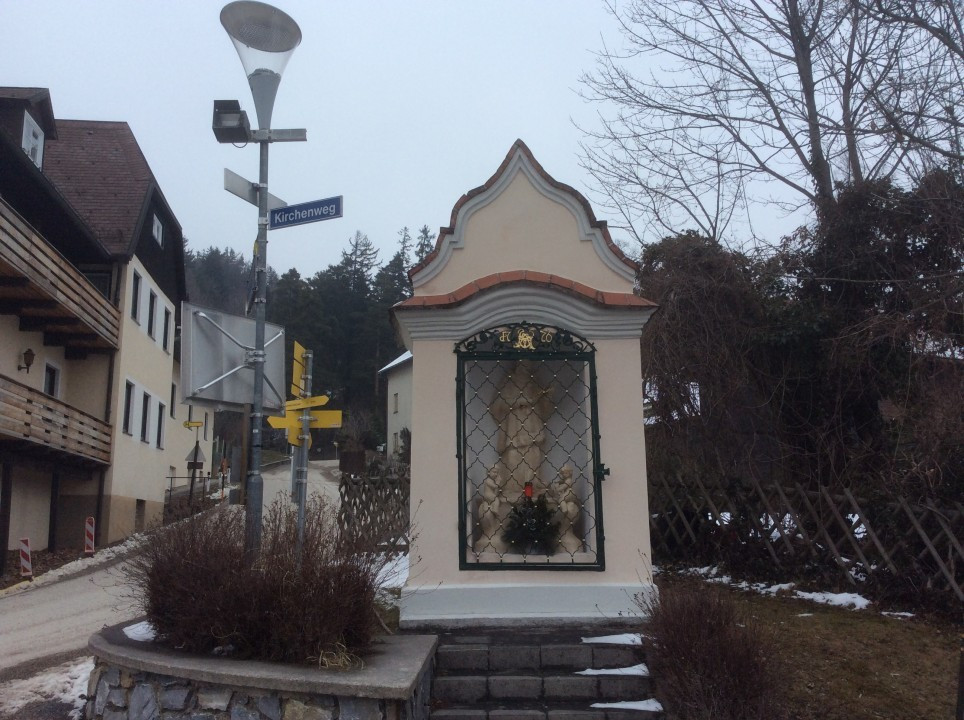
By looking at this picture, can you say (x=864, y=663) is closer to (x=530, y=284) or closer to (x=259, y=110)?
(x=530, y=284)

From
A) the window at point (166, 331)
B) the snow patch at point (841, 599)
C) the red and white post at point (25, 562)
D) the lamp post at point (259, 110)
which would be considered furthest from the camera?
the window at point (166, 331)

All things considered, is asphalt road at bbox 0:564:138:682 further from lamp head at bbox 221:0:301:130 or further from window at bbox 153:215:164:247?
window at bbox 153:215:164:247

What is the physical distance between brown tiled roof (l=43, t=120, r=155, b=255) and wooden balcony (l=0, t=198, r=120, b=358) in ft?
7.66

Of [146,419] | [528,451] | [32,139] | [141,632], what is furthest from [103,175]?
[141,632]

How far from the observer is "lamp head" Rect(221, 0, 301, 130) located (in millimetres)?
6309

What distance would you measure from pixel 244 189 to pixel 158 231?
20636mm

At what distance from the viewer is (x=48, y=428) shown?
1708 cm

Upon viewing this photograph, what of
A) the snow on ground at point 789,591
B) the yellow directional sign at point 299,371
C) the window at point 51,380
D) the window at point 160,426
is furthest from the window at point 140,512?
the yellow directional sign at point 299,371

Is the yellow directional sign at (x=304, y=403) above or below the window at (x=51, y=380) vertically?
below

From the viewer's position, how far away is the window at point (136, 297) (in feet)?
75.9

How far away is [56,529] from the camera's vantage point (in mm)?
20625

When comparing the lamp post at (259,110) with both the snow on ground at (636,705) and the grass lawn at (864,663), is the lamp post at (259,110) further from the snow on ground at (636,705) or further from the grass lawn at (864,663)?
the grass lawn at (864,663)

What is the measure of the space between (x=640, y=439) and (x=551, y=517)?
3.51 feet

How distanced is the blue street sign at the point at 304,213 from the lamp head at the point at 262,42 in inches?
26.0
